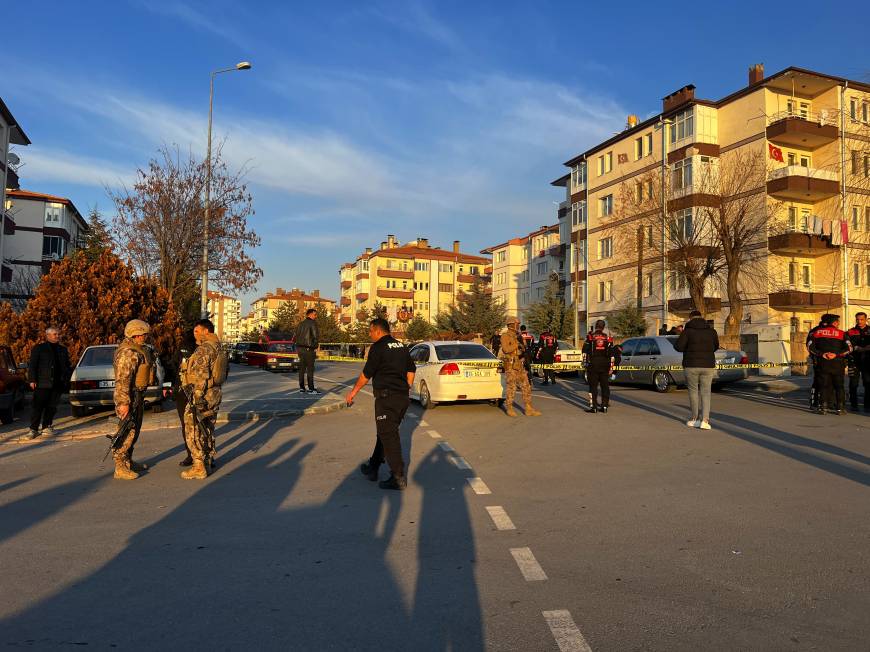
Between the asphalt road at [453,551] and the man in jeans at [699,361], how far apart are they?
213 centimetres

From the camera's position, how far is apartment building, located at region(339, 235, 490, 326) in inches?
3664

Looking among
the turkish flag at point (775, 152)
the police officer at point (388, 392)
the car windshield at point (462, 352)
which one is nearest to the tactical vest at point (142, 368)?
the police officer at point (388, 392)

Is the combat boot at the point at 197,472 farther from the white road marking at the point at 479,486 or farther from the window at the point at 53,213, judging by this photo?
the window at the point at 53,213

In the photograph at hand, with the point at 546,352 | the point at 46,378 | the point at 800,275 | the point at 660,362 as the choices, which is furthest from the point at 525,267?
the point at 46,378

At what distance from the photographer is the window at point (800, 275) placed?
38.2 meters

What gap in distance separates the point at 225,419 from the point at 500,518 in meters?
8.86

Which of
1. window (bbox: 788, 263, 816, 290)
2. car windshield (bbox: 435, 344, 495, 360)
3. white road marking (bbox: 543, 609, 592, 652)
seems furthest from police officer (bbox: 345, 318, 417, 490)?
window (bbox: 788, 263, 816, 290)

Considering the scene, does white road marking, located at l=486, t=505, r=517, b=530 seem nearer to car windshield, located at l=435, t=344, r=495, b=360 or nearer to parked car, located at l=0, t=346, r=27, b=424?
car windshield, located at l=435, t=344, r=495, b=360

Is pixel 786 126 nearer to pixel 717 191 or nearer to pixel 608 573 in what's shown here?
pixel 717 191

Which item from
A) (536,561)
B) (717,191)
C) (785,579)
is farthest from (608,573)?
(717,191)

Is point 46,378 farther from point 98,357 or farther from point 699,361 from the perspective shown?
point 699,361

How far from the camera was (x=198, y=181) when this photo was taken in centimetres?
2525

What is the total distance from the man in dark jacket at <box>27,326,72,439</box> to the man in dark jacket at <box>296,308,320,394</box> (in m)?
6.16

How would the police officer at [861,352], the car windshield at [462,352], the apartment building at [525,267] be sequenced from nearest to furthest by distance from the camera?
the police officer at [861,352], the car windshield at [462,352], the apartment building at [525,267]
